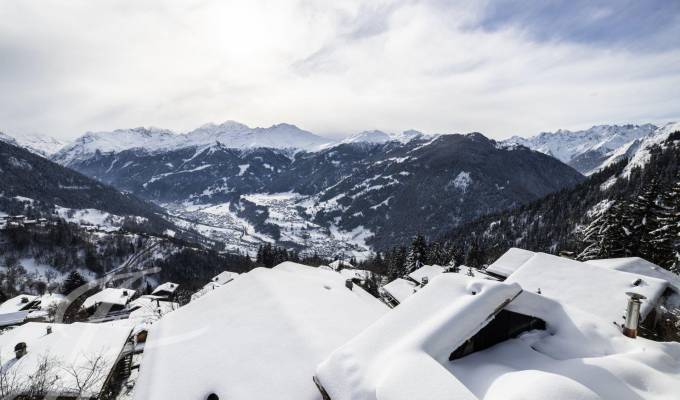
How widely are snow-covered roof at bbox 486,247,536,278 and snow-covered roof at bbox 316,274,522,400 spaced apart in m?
32.0

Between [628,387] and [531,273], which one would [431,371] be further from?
[531,273]

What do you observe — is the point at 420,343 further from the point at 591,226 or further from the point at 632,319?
the point at 591,226

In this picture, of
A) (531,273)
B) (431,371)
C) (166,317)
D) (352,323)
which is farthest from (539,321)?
(166,317)

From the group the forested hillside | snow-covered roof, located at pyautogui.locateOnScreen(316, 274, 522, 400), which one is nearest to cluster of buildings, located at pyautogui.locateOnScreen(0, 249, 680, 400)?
snow-covered roof, located at pyautogui.locateOnScreen(316, 274, 522, 400)

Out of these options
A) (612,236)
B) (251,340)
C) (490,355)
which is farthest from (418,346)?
(612,236)

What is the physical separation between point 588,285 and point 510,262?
22.5 meters

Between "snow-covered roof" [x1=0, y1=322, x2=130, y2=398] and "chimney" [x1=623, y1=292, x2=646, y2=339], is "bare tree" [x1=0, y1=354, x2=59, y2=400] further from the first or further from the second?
"chimney" [x1=623, y1=292, x2=646, y2=339]

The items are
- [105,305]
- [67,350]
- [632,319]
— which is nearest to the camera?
[632,319]

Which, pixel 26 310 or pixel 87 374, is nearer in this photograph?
pixel 87 374

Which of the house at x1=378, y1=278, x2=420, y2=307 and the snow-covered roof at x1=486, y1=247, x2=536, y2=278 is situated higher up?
the snow-covered roof at x1=486, y1=247, x2=536, y2=278

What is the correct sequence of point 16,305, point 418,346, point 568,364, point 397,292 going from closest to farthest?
point 418,346
point 568,364
point 397,292
point 16,305

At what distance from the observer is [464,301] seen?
7703 mm

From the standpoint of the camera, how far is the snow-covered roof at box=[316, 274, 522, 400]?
5711mm

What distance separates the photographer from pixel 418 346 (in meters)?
6.65
